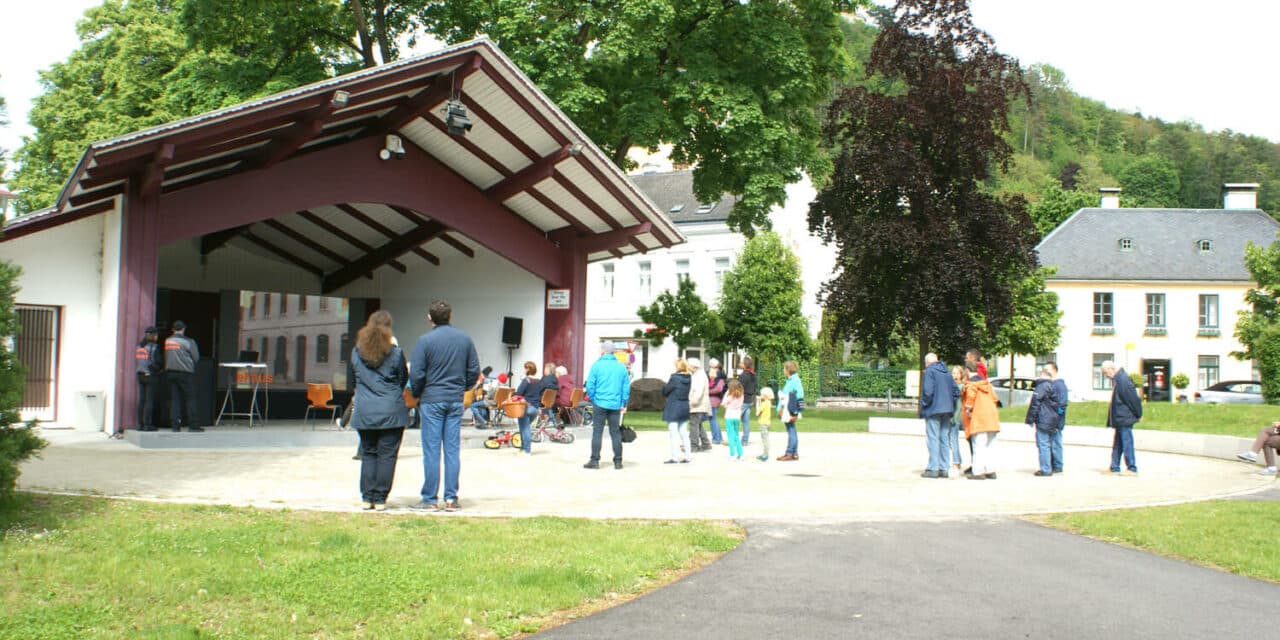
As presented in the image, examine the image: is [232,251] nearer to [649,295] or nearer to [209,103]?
[209,103]

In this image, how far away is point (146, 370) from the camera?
1516 centimetres

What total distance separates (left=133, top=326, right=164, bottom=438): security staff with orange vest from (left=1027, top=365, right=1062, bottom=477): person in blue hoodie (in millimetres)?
11760

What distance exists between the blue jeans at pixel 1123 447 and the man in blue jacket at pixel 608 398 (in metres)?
6.66

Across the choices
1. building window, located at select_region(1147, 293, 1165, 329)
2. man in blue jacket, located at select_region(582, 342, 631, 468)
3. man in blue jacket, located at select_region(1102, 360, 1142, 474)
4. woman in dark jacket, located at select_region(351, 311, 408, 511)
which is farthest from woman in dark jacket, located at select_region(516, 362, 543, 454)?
building window, located at select_region(1147, 293, 1165, 329)

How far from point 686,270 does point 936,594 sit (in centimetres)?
4637

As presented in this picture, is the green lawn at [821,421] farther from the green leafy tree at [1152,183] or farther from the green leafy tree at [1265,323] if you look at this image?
the green leafy tree at [1152,183]

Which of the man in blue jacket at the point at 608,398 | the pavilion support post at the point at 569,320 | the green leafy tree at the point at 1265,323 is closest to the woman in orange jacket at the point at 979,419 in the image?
the man in blue jacket at the point at 608,398

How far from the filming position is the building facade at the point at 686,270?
5128 cm

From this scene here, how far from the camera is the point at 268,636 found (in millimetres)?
5145

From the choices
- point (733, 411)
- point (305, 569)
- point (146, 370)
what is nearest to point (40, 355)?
point (146, 370)

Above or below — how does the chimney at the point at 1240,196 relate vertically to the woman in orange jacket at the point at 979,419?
above

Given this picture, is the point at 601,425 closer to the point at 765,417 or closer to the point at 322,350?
the point at 765,417

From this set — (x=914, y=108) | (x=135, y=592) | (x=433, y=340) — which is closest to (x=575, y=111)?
(x=914, y=108)

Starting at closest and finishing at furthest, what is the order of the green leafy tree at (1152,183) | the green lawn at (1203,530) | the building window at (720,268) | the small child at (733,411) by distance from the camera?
the green lawn at (1203,530)
the small child at (733,411)
the building window at (720,268)
the green leafy tree at (1152,183)
